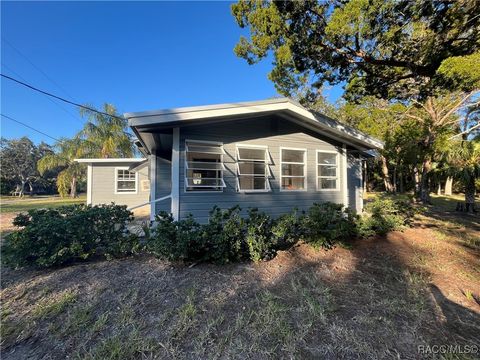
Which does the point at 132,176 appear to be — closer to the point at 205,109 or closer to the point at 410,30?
the point at 205,109

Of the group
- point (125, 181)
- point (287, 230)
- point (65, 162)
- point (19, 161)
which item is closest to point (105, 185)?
point (125, 181)

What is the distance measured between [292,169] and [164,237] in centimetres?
491

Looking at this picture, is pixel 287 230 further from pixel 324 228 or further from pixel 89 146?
pixel 89 146

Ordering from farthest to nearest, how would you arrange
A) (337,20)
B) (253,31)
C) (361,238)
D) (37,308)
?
1. (253,31)
2. (361,238)
3. (337,20)
4. (37,308)

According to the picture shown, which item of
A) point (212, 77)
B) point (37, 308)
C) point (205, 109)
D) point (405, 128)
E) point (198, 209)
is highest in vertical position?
point (212, 77)

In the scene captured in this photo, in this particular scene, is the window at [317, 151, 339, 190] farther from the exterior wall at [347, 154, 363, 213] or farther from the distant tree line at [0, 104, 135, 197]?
the distant tree line at [0, 104, 135, 197]

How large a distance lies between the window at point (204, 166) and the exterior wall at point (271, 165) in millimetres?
142

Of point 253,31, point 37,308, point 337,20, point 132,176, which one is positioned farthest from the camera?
point 132,176

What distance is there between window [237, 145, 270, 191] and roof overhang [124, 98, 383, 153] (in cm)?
101

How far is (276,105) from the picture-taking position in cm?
642

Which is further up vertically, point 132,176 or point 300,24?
point 300,24

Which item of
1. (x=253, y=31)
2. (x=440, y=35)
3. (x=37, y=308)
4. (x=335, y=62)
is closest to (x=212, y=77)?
(x=253, y=31)

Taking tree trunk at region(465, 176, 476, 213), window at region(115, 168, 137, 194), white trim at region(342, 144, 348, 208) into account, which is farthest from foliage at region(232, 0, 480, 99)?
window at region(115, 168, 137, 194)

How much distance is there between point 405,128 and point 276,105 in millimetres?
11548
